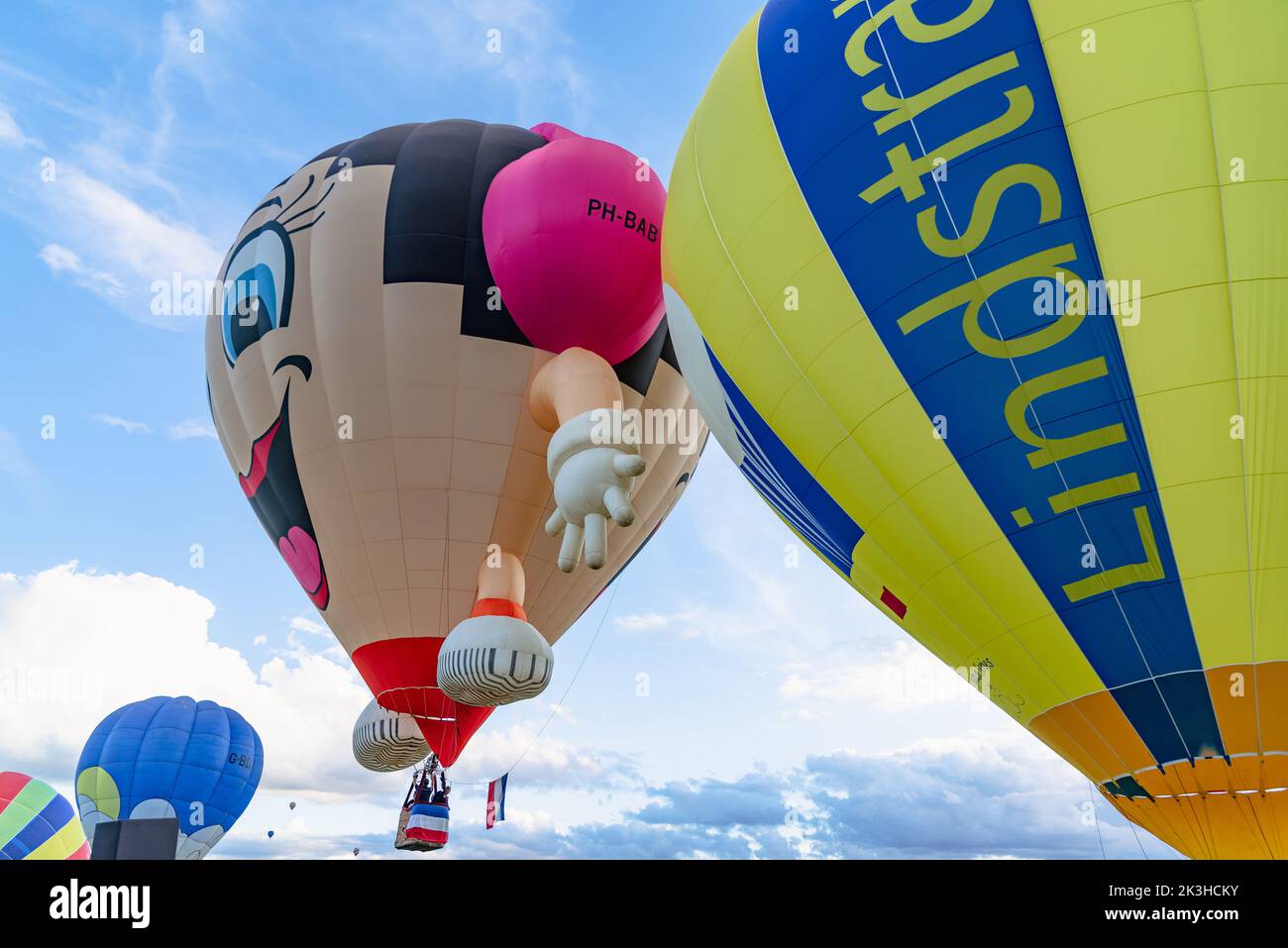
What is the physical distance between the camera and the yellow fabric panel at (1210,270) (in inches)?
216

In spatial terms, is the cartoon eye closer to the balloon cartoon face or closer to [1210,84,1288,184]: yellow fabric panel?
the balloon cartoon face

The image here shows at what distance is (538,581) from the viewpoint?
10.2 meters

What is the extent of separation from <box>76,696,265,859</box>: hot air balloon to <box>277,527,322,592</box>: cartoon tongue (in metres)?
8.85

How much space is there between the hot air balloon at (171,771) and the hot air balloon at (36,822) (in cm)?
74

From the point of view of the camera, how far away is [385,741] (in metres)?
10.8

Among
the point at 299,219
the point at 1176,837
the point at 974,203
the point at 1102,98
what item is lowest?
the point at 1176,837

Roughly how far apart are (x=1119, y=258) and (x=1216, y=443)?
115 centimetres

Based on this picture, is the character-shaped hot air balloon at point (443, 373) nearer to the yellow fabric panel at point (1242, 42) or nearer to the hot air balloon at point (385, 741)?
the hot air balloon at point (385, 741)

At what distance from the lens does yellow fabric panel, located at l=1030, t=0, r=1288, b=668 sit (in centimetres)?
550

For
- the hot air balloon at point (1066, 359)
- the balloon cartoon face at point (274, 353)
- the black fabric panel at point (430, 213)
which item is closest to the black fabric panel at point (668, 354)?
the black fabric panel at point (430, 213)

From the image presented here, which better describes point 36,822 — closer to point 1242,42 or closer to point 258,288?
point 258,288

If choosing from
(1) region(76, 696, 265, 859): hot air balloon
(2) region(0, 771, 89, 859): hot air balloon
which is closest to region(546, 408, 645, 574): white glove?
(1) region(76, 696, 265, 859): hot air balloon
